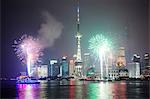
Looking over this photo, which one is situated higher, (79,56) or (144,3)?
(144,3)

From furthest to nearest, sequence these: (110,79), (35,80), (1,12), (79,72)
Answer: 1. (110,79)
2. (35,80)
3. (79,72)
4. (1,12)

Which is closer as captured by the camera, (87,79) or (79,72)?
(79,72)

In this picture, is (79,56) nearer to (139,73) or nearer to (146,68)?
(146,68)

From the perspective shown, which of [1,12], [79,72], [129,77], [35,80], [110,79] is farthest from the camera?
[129,77]

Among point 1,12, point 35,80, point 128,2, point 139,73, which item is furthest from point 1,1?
point 139,73

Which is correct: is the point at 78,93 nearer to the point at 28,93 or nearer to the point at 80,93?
the point at 80,93

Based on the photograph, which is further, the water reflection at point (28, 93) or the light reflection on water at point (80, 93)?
the water reflection at point (28, 93)

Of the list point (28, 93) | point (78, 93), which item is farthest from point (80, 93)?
point (28, 93)

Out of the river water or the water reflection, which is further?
the water reflection

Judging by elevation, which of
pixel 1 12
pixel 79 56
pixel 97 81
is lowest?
pixel 97 81

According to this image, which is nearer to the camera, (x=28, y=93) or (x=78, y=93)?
(x=28, y=93)
